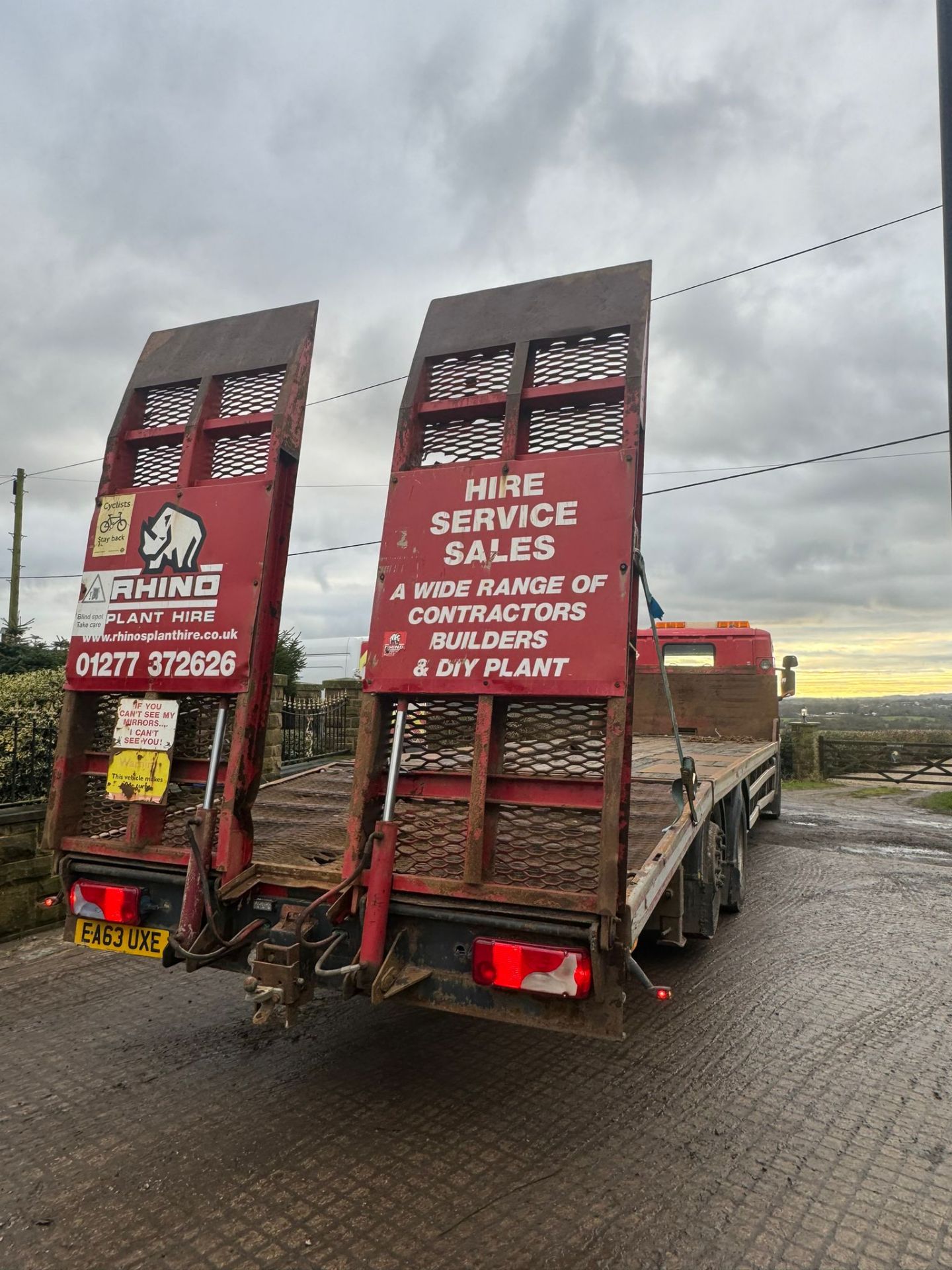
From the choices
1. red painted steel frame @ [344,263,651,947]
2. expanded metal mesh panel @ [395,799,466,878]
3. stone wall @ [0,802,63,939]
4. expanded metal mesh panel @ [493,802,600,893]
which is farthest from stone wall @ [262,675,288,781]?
expanded metal mesh panel @ [493,802,600,893]

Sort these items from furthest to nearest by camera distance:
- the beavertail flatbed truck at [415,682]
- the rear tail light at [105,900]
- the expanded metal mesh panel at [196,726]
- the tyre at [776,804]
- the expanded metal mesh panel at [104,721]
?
1. the tyre at [776,804]
2. the expanded metal mesh panel at [104,721]
3. the expanded metal mesh panel at [196,726]
4. the rear tail light at [105,900]
5. the beavertail flatbed truck at [415,682]

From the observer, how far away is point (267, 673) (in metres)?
3.63

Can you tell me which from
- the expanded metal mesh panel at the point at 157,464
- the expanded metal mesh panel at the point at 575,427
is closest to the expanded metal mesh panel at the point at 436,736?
the expanded metal mesh panel at the point at 575,427

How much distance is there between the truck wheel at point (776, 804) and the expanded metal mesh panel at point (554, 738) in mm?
9298

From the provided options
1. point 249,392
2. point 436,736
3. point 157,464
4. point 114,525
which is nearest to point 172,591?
point 114,525

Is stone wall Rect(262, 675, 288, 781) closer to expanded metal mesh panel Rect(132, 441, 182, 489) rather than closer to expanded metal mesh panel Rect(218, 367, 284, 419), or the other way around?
expanded metal mesh panel Rect(132, 441, 182, 489)

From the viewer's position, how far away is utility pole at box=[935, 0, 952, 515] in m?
3.37

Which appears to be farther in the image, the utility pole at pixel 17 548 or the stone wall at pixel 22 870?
the utility pole at pixel 17 548

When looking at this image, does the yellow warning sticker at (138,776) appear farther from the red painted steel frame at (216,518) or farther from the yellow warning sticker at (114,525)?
the yellow warning sticker at (114,525)

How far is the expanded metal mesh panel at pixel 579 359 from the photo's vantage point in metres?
3.42

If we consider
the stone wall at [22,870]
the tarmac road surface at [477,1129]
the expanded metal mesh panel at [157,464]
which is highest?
the expanded metal mesh panel at [157,464]

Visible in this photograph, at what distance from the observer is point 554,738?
308 cm

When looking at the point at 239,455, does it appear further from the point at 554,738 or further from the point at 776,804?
the point at 776,804

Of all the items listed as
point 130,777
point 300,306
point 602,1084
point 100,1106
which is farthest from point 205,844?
point 300,306
